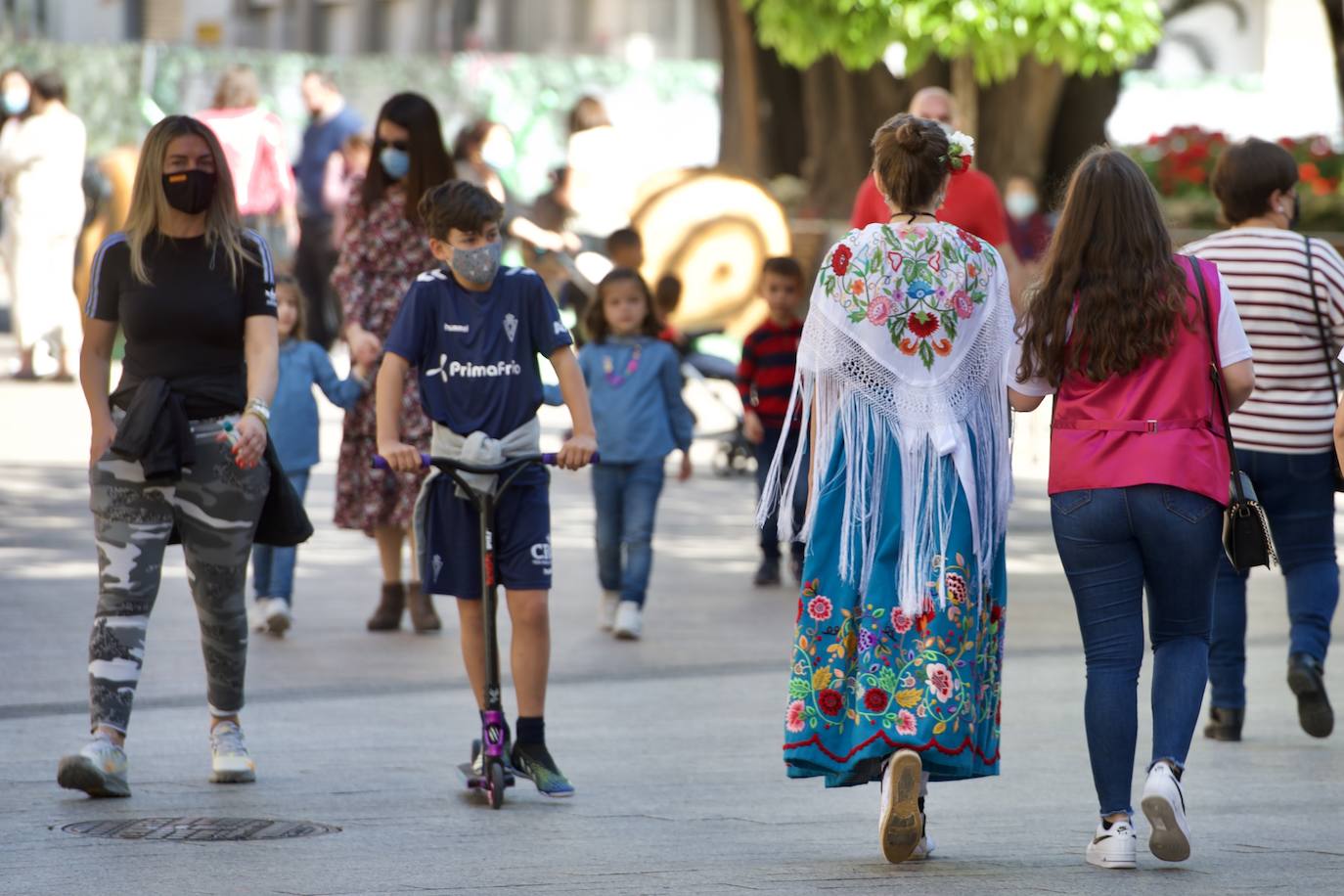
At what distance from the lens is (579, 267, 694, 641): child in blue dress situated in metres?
10.5

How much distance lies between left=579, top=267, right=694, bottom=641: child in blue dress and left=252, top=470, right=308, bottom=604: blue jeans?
1.29m

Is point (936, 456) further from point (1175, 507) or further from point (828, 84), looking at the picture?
point (828, 84)

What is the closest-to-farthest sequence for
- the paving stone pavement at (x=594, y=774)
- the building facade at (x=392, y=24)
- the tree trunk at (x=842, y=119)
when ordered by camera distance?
the paving stone pavement at (x=594, y=774) → the tree trunk at (x=842, y=119) → the building facade at (x=392, y=24)

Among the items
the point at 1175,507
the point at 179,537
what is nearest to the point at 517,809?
the point at 179,537

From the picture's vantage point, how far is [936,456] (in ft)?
20.3

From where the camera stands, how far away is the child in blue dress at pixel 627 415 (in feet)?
34.3

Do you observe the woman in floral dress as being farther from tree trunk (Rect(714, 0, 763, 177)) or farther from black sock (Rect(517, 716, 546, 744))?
tree trunk (Rect(714, 0, 763, 177))

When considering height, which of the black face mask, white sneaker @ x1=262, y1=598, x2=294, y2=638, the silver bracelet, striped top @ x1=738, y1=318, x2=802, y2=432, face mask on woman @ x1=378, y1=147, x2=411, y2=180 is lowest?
white sneaker @ x1=262, y1=598, x2=294, y2=638

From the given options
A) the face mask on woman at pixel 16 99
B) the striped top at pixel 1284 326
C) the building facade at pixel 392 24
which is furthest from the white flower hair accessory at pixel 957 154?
the building facade at pixel 392 24

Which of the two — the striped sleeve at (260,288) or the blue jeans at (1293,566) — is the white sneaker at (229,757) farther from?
the blue jeans at (1293,566)

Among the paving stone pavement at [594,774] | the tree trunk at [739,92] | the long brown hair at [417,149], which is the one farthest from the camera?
the tree trunk at [739,92]

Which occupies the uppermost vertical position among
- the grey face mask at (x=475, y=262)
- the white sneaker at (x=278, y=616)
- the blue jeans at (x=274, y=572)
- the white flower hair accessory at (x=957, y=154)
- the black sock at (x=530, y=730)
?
the white flower hair accessory at (x=957, y=154)

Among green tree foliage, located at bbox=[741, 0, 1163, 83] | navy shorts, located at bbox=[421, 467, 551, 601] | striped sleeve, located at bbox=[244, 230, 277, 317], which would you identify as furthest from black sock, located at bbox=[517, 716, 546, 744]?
green tree foliage, located at bbox=[741, 0, 1163, 83]

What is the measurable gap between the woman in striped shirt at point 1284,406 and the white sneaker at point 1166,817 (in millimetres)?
1915
